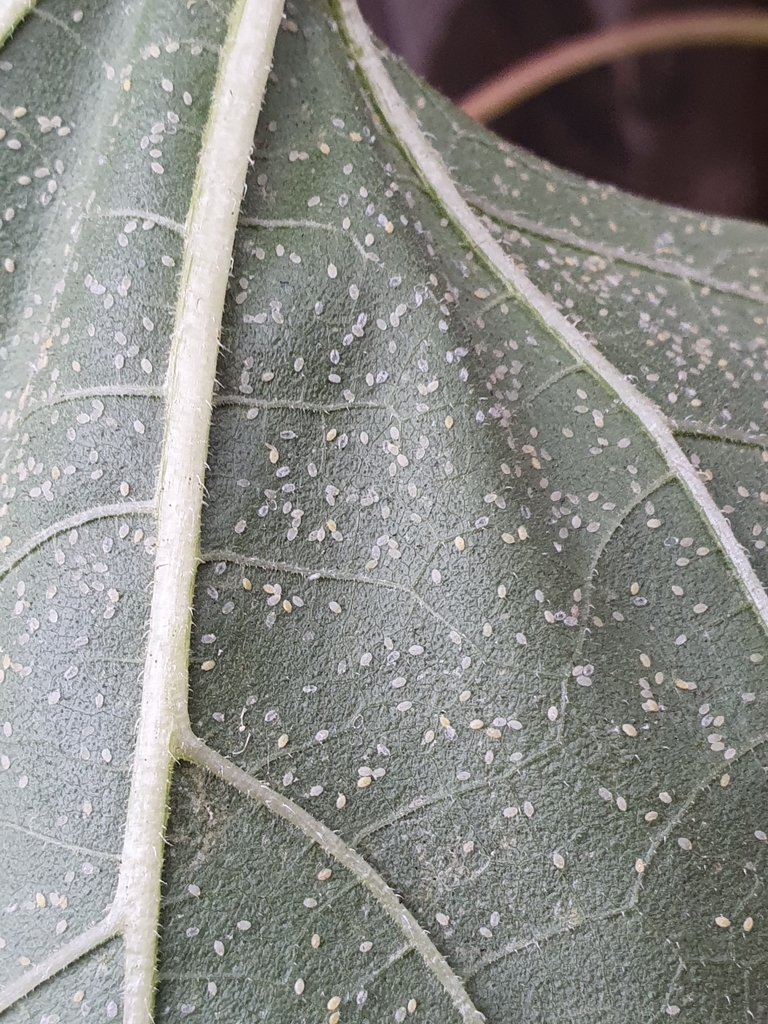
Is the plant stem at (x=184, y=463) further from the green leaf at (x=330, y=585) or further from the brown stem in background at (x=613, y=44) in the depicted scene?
the brown stem in background at (x=613, y=44)

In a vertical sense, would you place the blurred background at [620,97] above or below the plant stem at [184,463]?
above

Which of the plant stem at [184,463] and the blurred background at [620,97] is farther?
the blurred background at [620,97]

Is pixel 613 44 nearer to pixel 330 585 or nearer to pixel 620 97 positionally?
pixel 620 97

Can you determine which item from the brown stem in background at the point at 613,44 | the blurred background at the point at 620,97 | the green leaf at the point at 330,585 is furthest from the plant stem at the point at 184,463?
the blurred background at the point at 620,97

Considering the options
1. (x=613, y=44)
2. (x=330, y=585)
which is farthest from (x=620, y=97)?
(x=330, y=585)

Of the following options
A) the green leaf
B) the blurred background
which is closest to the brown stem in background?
the blurred background

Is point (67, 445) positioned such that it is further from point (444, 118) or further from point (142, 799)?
point (444, 118)

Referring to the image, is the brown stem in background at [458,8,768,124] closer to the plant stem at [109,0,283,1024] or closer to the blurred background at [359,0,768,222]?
the blurred background at [359,0,768,222]
